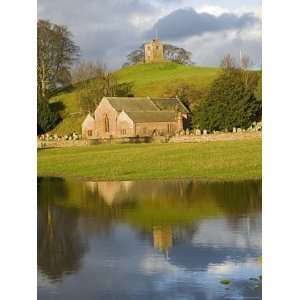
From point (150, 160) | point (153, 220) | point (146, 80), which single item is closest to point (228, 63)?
point (146, 80)

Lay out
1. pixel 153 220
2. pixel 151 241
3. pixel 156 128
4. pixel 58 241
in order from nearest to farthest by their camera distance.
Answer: pixel 151 241, pixel 58 241, pixel 153 220, pixel 156 128

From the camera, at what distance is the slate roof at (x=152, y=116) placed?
27.1ft

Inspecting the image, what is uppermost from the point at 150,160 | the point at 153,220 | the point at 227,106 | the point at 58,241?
the point at 227,106

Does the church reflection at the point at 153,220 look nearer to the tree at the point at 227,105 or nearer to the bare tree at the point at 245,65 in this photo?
the tree at the point at 227,105

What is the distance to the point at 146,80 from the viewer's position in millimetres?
8188

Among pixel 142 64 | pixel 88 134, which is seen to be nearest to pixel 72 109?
pixel 88 134

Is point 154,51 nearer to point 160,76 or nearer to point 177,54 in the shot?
point 177,54

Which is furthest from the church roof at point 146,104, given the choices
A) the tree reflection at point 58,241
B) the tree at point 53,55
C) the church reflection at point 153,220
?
the tree reflection at point 58,241

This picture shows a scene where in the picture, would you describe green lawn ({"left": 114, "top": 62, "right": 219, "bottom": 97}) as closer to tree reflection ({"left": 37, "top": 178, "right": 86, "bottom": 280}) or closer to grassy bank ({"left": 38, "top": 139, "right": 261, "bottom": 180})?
grassy bank ({"left": 38, "top": 139, "right": 261, "bottom": 180})

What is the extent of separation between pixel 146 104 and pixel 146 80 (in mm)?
377
